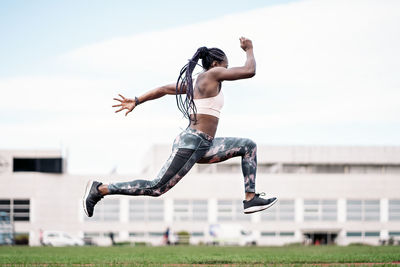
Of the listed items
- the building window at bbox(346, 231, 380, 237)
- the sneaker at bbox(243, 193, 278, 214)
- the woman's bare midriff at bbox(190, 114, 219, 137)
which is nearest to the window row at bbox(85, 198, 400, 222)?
the building window at bbox(346, 231, 380, 237)

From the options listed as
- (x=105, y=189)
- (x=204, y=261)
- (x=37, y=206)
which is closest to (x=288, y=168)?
(x=37, y=206)

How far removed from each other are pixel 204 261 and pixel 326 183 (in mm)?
58372

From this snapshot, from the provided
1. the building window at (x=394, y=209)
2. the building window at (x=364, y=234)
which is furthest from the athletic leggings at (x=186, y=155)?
the building window at (x=394, y=209)

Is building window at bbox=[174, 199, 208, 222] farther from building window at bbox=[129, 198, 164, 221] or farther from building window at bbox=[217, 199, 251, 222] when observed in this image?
building window at bbox=[129, 198, 164, 221]

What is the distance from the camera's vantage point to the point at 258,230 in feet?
224

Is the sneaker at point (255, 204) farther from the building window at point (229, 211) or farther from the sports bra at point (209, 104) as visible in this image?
the building window at point (229, 211)

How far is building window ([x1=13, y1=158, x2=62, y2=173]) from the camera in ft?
239

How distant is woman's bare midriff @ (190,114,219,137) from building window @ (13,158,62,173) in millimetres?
66027

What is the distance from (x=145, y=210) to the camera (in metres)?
68.2

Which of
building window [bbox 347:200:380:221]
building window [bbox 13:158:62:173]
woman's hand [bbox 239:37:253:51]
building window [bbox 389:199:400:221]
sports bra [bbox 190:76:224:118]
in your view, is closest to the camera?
woman's hand [bbox 239:37:253:51]

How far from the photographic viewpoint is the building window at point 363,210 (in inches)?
2766

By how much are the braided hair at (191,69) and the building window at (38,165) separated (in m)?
65.8

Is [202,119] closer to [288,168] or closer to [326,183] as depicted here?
[326,183]

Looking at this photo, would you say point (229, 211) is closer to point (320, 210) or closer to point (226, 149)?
point (320, 210)
